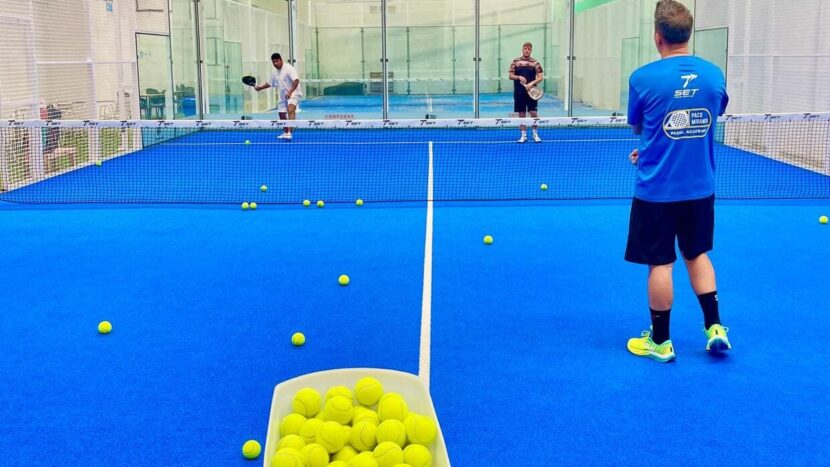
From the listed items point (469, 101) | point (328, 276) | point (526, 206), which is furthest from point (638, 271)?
point (469, 101)

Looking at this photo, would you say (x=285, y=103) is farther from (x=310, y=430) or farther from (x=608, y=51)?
(x=310, y=430)

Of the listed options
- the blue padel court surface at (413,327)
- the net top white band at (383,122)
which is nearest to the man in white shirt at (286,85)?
the blue padel court surface at (413,327)

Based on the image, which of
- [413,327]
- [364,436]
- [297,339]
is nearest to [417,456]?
[364,436]

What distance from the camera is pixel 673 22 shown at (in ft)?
16.0

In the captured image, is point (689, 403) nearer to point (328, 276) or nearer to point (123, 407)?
point (123, 407)

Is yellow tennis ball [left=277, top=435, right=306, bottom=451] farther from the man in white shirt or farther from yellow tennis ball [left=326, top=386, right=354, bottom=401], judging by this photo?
the man in white shirt

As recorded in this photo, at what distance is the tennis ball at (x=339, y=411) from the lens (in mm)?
3486

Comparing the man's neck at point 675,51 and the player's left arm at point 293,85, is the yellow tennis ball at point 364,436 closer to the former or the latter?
the man's neck at point 675,51

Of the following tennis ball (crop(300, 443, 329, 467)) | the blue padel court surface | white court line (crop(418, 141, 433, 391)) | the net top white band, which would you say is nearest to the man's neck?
the blue padel court surface

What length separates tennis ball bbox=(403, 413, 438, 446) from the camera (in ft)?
10.7

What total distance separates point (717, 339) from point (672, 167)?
1.04 metres

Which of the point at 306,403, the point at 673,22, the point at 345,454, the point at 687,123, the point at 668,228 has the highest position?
the point at 673,22

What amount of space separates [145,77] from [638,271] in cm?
1262

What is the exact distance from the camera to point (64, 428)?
4.40 meters
